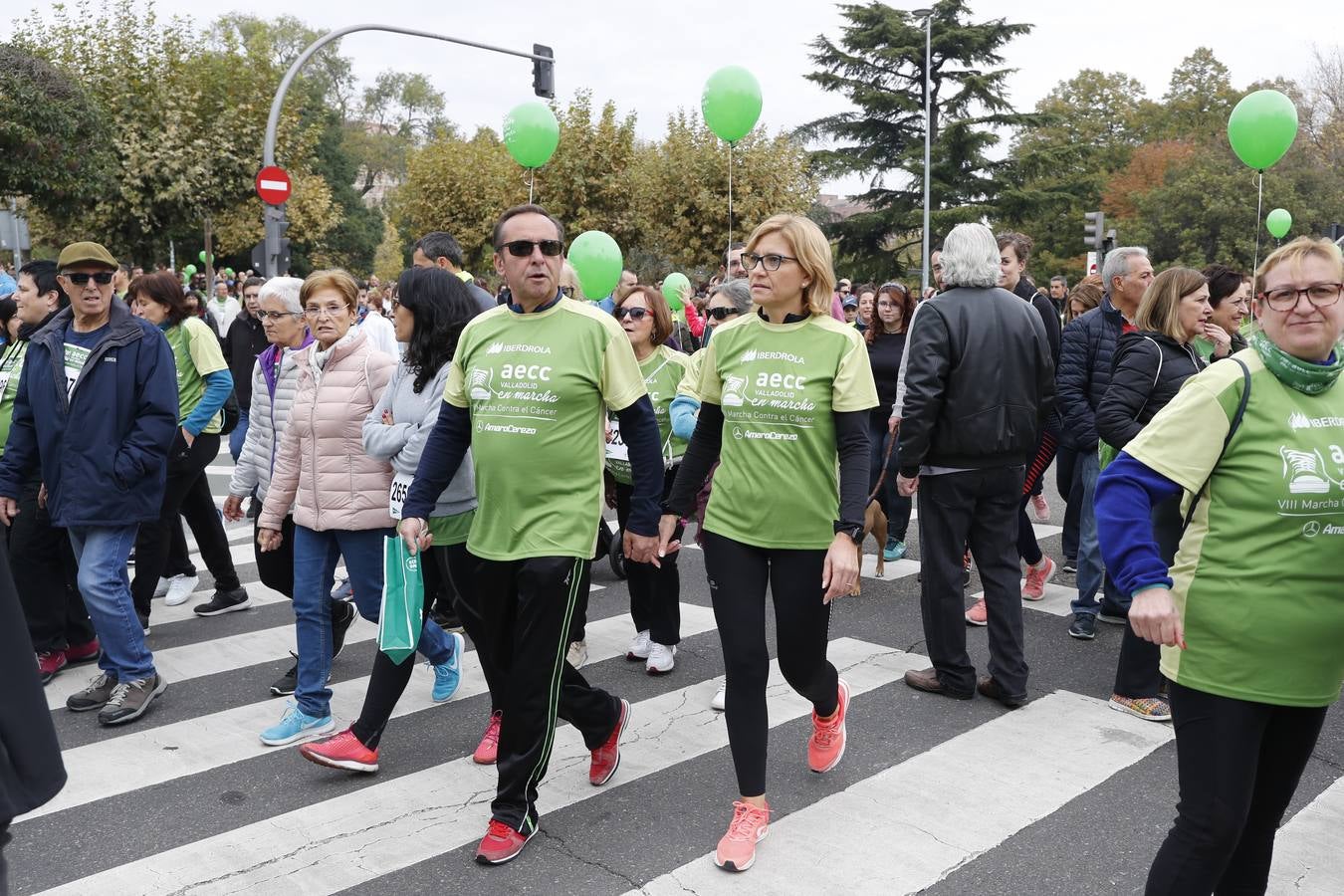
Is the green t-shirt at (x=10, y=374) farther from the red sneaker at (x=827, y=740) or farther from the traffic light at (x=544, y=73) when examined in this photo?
the traffic light at (x=544, y=73)

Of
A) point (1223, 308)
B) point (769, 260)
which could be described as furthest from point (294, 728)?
point (1223, 308)

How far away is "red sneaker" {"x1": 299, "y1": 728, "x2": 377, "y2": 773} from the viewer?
13.6ft

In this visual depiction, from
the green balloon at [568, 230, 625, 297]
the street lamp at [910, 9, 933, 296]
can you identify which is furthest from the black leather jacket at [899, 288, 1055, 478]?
the street lamp at [910, 9, 933, 296]

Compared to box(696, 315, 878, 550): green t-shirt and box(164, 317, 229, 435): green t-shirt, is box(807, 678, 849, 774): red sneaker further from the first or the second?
box(164, 317, 229, 435): green t-shirt

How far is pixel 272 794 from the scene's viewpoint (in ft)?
13.7

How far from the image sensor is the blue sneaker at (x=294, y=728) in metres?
4.66

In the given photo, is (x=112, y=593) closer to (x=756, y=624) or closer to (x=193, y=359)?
(x=193, y=359)

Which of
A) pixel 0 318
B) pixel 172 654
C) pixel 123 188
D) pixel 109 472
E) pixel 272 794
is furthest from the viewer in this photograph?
pixel 123 188

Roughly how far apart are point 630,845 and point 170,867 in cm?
150

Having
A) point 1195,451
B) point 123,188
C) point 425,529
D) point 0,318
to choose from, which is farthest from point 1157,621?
point 123,188

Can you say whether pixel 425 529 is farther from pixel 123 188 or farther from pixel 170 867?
pixel 123 188

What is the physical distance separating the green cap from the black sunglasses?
2264 millimetres

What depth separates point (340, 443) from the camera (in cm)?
457

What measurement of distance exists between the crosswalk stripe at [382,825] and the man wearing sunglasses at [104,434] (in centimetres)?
154
